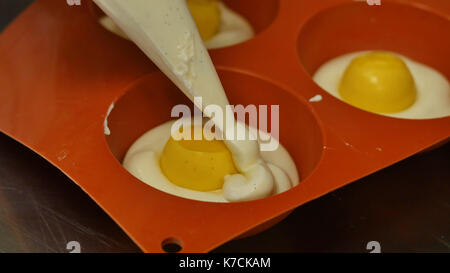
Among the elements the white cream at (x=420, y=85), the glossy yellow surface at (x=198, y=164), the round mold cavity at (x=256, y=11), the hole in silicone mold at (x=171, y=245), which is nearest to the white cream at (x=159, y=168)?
the glossy yellow surface at (x=198, y=164)

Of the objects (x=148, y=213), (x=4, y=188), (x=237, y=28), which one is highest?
(x=237, y=28)

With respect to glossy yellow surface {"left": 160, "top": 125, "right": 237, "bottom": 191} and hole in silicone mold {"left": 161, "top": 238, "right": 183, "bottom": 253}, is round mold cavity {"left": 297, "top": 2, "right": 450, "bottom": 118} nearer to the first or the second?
glossy yellow surface {"left": 160, "top": 125, "right": 237, "bottom": 191}

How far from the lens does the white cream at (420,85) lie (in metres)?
1.57

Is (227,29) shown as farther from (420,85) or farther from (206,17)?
(420,85)

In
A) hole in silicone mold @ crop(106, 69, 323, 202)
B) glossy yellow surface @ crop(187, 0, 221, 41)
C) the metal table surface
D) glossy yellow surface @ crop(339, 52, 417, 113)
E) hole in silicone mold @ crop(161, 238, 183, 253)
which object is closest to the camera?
hole in silicone mold @ crop(161, 238, 183, 253)

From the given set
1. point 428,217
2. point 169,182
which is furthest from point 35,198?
point 428,217

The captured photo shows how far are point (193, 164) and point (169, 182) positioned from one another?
0.22 feet

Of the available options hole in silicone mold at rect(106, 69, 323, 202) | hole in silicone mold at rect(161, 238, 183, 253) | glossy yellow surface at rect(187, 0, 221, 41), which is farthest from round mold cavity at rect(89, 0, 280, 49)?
hole in silicone mold at rect(161, 238, 183, 253)

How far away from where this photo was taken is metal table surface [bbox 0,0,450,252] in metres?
1.25

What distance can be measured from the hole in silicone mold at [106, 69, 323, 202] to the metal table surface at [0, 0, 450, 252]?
12cm

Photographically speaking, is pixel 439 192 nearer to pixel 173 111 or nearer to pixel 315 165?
pixel 315 165

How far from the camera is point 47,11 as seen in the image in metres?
1.64

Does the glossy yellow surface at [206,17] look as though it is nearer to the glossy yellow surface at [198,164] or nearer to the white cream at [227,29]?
the white cream at [227,29]

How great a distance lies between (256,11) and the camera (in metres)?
1.81
